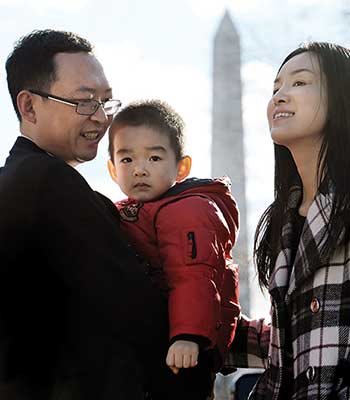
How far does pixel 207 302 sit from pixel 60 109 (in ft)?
2.82

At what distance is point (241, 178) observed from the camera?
2144 cm

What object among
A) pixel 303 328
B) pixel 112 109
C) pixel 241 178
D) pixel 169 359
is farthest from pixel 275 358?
pixel 241 178

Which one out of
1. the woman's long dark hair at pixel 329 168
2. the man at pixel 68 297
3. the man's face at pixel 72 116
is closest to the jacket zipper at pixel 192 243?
the man at pixel 68 297

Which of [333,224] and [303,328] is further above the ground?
[333,224]

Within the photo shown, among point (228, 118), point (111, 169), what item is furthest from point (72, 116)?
point (228, 118)

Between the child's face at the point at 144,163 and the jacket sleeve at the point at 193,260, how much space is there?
0.82ft

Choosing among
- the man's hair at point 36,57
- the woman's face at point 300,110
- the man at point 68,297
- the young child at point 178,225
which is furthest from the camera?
the man's hair at point 36,57

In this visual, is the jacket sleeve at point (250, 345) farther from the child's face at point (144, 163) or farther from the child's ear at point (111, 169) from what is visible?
the child's ear at point (111, 169)

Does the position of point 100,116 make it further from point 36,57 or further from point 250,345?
point 250,345

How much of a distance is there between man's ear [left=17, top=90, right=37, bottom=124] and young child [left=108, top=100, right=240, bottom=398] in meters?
0.32

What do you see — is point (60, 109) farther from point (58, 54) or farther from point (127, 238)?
point (127, 238)

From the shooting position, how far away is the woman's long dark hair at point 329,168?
118 inches

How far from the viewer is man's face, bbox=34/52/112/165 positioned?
334 cm

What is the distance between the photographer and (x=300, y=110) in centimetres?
316
